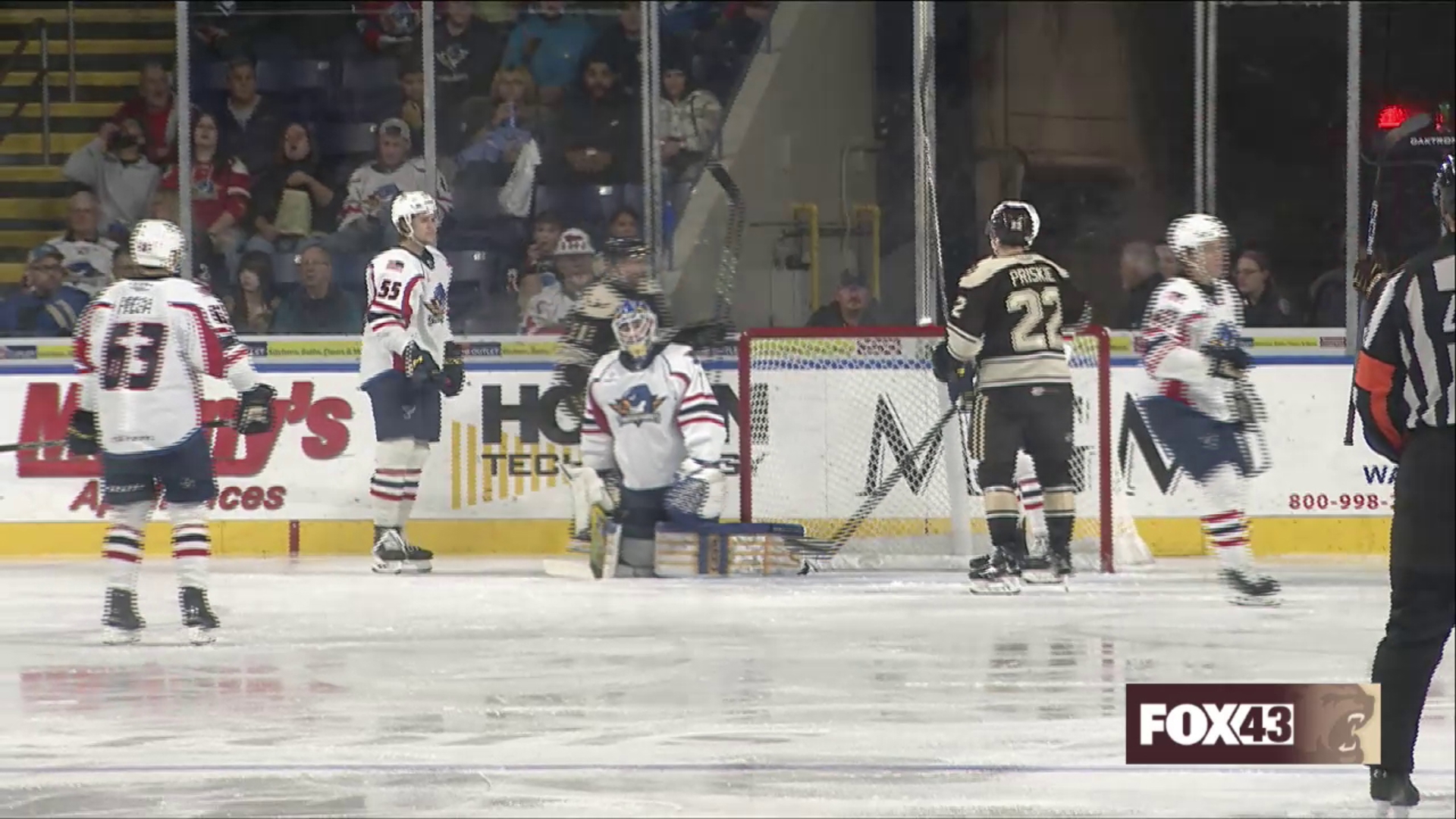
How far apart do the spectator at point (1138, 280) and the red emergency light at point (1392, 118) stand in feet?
3.72

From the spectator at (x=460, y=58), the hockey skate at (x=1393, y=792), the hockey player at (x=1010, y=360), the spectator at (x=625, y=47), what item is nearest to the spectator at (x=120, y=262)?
the spectator at (x=460, y=58)

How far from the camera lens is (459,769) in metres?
5.57

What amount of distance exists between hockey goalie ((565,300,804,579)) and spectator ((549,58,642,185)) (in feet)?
5.19

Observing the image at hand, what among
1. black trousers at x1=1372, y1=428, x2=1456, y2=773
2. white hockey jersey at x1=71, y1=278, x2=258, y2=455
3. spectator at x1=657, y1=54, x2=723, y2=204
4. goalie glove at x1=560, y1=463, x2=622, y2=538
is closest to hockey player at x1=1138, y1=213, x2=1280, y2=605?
goalie glove at x1=560, y1=463, x2=622, y2=538

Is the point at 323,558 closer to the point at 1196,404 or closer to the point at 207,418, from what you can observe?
the point at 207,418

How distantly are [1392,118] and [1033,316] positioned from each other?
2.90 meters

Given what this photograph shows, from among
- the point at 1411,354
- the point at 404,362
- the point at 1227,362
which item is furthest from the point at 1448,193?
the point at 404,362

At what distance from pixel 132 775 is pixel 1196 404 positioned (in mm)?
4458

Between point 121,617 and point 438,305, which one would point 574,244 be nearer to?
point 438,305

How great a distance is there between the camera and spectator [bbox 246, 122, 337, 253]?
452 inches

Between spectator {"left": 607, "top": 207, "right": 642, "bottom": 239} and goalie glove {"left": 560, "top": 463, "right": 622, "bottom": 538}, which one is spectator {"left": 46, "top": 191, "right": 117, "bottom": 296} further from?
goalie glove {"left": 560, "top": 463, "right": 622, "bottom": 538}

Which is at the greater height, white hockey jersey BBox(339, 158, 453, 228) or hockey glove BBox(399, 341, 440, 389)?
white hockey jersey BBox(339, 158, 453, 228)

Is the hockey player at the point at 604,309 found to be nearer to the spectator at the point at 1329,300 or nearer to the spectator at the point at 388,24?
the spectator at the point at 388,24

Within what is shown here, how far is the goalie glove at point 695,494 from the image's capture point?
9.88 meters
